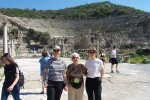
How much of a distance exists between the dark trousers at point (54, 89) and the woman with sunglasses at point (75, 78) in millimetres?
240

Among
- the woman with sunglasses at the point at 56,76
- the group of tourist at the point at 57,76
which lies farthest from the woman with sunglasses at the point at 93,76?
the woman with sunglasses at the point at 56,76

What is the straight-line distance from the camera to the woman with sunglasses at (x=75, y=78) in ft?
29.3

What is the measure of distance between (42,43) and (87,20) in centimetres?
4021

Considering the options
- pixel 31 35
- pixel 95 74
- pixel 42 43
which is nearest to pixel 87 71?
pixel 95 74

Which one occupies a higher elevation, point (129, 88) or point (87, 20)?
point (87, 20)

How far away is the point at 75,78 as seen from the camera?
8945 millimetres

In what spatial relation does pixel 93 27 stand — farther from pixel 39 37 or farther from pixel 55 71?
pixel 55 71

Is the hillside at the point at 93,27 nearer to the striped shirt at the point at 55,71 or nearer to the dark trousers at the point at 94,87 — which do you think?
the dark trousers at the point at 94,87

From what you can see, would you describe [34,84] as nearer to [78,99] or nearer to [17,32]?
[78,99]

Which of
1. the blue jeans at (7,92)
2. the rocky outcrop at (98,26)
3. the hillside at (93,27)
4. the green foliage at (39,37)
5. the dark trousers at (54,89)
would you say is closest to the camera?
the dark trousers at (54,89)

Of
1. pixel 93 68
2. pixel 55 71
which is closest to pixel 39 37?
pixel 93 68

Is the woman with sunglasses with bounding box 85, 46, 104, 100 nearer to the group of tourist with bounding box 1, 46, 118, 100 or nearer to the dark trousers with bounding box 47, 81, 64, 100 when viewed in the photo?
the group of tourist with bounding box 1, 46, 118, 100

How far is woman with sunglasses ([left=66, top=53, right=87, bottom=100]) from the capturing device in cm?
895

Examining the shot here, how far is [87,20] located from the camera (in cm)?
13850
